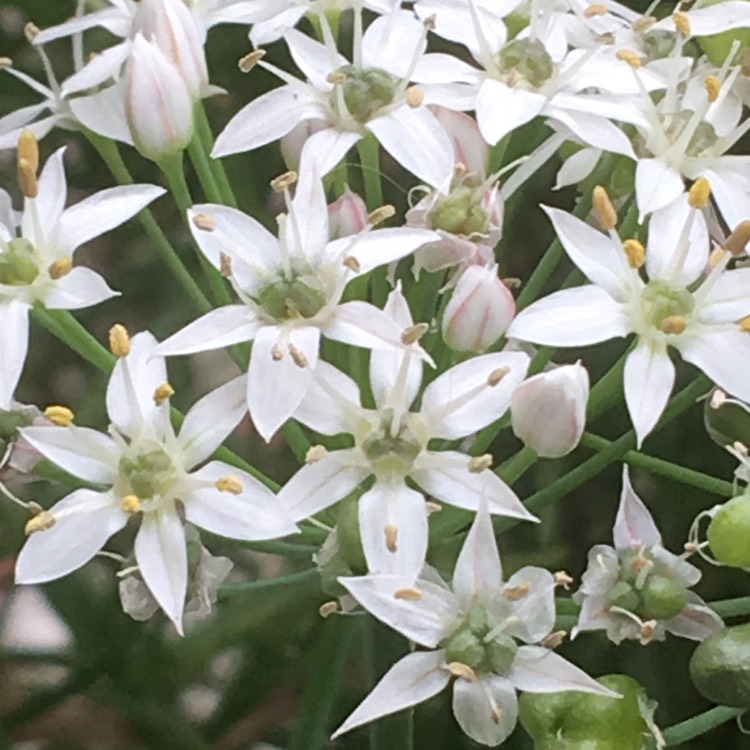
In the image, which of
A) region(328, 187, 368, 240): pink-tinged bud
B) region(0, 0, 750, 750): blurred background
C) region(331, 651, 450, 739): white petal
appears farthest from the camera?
region(0, 0, 750, 750): blurred background

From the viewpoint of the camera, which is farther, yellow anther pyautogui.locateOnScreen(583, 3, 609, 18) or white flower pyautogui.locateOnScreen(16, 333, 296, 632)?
yellow anther pyautogui.locateOnScreen(583, 3, 609, 18)

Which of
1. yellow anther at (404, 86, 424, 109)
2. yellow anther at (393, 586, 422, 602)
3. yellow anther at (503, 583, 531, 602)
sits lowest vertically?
yellow anther at (503, 583, 531, 602)

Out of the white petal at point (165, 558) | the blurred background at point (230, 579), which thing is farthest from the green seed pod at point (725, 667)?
the blurred background at point (230, 579)

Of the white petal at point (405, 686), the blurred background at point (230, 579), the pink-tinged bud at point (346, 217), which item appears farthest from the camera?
the blurred background at point (230, 579)

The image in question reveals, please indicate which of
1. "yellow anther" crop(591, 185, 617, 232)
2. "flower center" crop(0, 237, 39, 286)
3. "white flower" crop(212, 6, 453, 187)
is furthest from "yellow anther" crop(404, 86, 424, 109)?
"flower center" crop(0, 237, 39, 286)

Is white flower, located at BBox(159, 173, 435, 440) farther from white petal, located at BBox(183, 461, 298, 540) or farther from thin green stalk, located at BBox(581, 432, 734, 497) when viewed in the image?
thin green stalk, located at BBox(581, 432, 734, 497)

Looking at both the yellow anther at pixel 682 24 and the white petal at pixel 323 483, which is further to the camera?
the yellow anther at pixel 682 24

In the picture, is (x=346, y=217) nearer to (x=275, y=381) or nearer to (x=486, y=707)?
(x=275, y=381)

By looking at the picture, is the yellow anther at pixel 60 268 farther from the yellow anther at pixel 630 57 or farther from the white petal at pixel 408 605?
the yellow anther at pixel 630 57

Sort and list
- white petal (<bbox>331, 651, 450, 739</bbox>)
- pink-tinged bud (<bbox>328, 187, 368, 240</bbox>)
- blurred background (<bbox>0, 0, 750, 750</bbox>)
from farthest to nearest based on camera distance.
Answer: blurred background (<bbox>0, 0, 750, 750</bbox>) < pink-tinged bud (<bbox>328, 187, 368, 240</bbox>) < white petal (<bbox>331, 651, 450, 739</bbox>)
